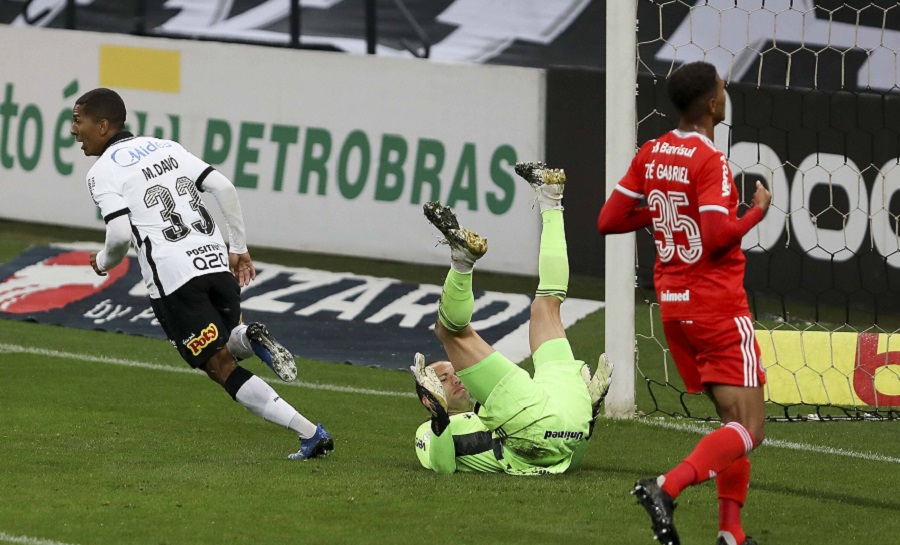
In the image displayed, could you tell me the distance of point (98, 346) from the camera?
33.3 ft

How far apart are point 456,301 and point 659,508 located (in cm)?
167

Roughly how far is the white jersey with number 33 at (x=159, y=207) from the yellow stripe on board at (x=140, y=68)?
683cm

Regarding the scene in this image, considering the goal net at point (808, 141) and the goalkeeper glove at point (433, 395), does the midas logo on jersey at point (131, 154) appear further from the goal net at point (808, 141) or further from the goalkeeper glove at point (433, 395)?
the goal net at point (808, 141)

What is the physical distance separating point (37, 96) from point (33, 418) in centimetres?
699

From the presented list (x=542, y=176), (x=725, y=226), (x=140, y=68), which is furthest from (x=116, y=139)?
(x=140, y=68)

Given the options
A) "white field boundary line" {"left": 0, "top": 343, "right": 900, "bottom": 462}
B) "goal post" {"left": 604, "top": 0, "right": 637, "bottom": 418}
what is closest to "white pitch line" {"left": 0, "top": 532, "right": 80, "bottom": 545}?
"goal post" {"left": 604, "top": 0, "right": 637, "bottom": 418}

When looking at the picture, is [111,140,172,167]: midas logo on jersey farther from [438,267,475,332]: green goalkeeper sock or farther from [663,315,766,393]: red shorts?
[663,315,766,393]: red shorts

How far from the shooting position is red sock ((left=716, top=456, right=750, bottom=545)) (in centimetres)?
533

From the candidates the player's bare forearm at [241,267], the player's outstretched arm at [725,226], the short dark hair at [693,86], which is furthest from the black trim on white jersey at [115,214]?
the player's outstretched arm at [725,226]

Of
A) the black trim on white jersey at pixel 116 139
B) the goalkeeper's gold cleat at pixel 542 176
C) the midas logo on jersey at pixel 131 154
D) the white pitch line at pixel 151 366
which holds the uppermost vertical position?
the black trim on white jersey at pixel 116 139

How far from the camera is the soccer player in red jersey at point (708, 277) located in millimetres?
5129

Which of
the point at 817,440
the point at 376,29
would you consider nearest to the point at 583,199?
the point at 376,29

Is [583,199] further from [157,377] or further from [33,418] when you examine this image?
[33,418]

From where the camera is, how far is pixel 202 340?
6871mm
